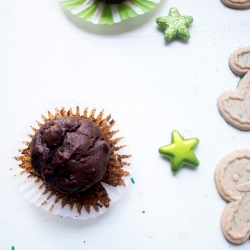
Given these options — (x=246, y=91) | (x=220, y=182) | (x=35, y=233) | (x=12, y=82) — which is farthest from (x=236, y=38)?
(x=35, y=233)

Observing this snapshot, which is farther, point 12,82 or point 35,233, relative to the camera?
point 12,82

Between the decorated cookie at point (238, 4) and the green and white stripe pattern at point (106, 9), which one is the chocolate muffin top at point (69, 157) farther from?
the decorated cookie at point (238, 4)

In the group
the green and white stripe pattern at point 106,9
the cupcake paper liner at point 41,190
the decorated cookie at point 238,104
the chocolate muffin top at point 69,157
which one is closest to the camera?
the chocolate muffin top at point 69,157

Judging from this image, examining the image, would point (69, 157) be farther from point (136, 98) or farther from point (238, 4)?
point (238, 4)

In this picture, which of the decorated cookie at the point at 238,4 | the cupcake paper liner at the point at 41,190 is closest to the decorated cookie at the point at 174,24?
the decorated cookie at the point at 238,4

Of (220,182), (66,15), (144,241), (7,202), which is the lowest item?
(144,241)

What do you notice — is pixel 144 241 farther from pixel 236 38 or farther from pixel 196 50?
pixel 236 38
